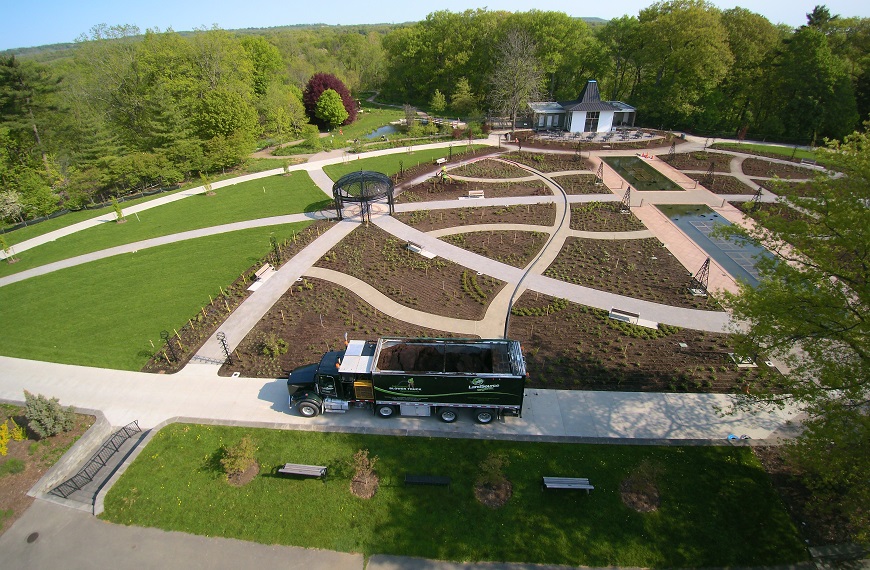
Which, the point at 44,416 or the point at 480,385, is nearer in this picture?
the point at 480,385

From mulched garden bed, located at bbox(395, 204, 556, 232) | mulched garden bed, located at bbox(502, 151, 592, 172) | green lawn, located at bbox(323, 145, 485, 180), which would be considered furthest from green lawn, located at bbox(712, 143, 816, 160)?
mulched garden bed, located at bbox(395, 204, 556, 232)

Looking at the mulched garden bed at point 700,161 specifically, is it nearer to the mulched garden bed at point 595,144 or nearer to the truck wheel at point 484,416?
the mulched garden bed at point 595,144

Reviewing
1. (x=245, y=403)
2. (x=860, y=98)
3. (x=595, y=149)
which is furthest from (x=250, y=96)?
(x=860, y=98)

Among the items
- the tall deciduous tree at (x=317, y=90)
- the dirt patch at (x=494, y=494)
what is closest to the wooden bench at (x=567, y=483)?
the dirt patch at (x=494, y=494)

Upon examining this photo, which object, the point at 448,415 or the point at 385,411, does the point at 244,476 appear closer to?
the point at 385,411

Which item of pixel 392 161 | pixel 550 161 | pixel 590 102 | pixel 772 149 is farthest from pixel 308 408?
pixel 772 149

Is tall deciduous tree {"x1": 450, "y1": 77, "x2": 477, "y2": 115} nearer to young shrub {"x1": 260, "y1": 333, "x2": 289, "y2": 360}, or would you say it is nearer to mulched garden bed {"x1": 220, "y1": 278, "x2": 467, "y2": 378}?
mulched garden bed {"x1": 220, "y1": 278, "x2": 467, "y2": 378}

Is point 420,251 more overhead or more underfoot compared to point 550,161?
more underfoot
